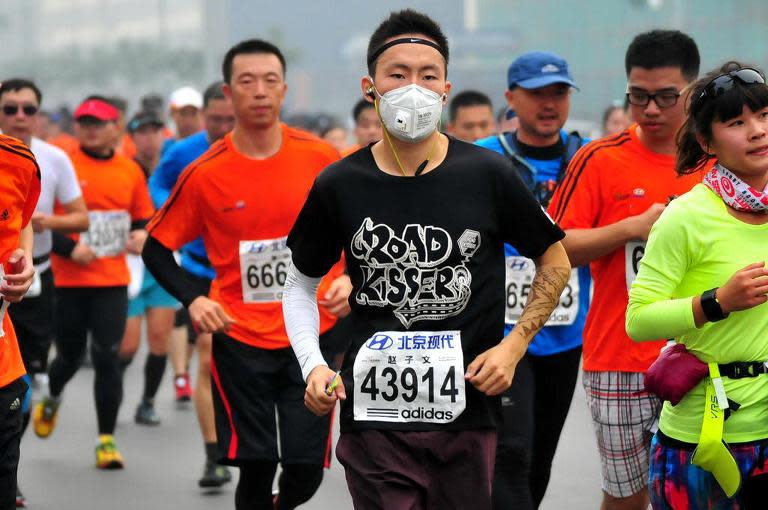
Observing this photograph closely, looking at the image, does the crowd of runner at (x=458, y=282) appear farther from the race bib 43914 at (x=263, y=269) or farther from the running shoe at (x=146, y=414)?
the running shoe at (x=146, y=414)

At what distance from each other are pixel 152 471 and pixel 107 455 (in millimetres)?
328

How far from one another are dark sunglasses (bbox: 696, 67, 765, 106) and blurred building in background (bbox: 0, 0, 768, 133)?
154 feet

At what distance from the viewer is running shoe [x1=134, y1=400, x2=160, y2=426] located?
10992mm

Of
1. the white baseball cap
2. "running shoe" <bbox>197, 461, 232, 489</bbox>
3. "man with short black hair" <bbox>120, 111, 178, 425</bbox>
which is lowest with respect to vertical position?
"running shoe" <bbox>197, 461, 232, 489</bbox>

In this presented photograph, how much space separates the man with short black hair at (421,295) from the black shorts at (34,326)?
4124 mm

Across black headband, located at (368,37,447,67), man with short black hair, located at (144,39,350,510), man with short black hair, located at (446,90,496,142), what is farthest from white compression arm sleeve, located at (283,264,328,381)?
man with short black hair, located at (446,90,496,142)

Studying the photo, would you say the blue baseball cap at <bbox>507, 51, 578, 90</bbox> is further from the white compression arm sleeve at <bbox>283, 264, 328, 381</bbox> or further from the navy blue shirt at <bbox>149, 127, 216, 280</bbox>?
the navy blue shirt at <bbox>149, 127, 216, 280</bbox>

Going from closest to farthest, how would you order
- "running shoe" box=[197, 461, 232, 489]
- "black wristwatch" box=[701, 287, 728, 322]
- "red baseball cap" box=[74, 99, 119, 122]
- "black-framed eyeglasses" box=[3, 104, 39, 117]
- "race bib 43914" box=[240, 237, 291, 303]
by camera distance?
1. "black wristwatch" box=[701, 287, 728, 322]
2. "race bib 43914" box=[240, 237, 291, 303]
3. "running shoe" box=[197, 461, 232, 489]
4. "black-framed eyeglasses" box=[3, 104, 39, 117]
5. "red baseball cap" box=[74, 99, 119, 122]

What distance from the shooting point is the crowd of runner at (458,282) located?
4398 mm

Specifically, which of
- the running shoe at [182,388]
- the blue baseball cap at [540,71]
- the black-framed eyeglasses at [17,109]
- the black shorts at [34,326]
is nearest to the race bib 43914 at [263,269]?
the blue baseball cap at [540,71]

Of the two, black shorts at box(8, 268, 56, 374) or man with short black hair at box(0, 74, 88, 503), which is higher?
man with short black hair at box(0, 74, 88, 503)

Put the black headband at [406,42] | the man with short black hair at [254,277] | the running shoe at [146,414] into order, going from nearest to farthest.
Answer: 1. the black headband at [406,42]
2. the man with short black hair at [254,277]
3. the running shoe at [146,414]

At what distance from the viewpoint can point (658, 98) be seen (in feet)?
19.0

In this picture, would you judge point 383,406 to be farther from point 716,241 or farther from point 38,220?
point 38,220
